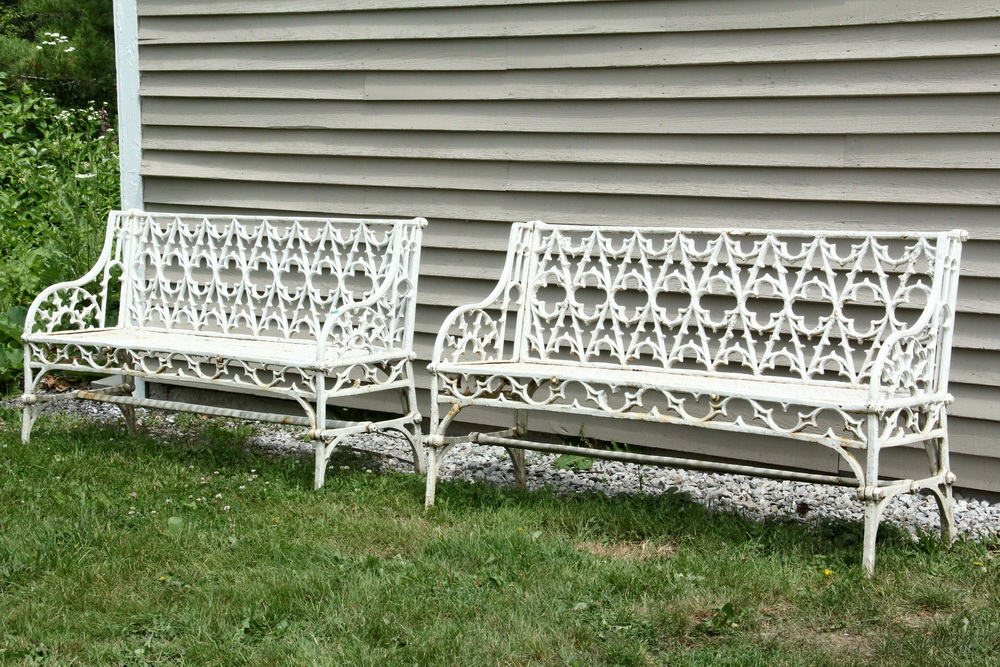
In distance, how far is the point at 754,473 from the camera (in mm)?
3668

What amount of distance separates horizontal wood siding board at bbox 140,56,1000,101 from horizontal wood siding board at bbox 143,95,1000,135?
1.6 inches

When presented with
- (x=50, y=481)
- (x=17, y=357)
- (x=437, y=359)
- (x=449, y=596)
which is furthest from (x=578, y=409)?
(x=17, y=357)

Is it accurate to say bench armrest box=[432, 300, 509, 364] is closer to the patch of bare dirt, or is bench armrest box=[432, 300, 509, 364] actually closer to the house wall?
the house wall

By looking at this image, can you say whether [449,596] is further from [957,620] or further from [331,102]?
[331,102]

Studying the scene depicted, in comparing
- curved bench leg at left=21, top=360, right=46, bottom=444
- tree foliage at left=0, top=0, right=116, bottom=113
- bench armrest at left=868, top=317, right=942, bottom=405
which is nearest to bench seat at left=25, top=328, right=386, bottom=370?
curved bench leg at left=21, top=360, right=46, bottom=444

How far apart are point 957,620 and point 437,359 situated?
2083 mm

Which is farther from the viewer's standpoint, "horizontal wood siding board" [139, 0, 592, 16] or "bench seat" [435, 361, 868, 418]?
"horizontal wood siding board" [139, 0, 592, 16]

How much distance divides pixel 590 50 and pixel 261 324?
207 cm

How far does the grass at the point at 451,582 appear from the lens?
9.45 ft

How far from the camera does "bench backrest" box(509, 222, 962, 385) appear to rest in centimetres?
412

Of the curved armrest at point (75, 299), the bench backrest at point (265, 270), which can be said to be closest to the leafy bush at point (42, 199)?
the bench backrest at point (265, 270)

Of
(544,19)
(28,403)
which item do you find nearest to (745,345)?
(544,19)

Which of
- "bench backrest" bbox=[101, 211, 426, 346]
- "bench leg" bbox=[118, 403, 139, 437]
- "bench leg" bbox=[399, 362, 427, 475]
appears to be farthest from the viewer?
"bench leg" bbox=[118, 403, 139, 437]

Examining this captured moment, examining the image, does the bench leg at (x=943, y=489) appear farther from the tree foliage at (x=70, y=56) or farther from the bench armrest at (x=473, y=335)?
the tree foliage at (x=70, y=56)
